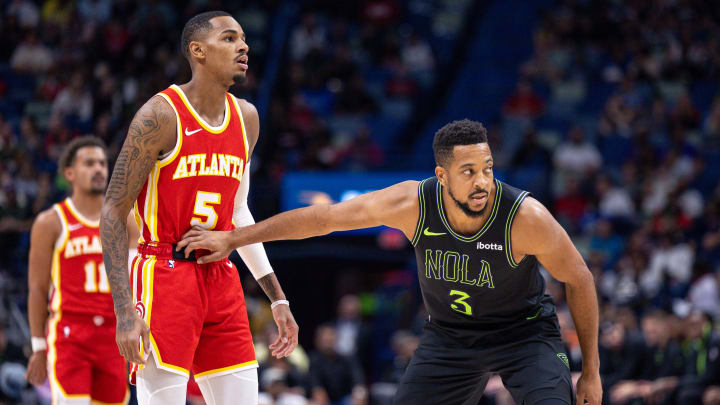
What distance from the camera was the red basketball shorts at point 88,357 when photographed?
644cm

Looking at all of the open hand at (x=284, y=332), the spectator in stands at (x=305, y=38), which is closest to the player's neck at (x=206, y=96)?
the open hand at (x=284, y=332)

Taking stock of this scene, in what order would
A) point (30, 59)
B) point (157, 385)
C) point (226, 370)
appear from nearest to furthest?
point (157, 385) < point (226, 370) < point (30, 59)

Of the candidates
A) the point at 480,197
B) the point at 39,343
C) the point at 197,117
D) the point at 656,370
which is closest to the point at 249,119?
the point at 197,117

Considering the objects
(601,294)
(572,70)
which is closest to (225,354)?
(601,294)

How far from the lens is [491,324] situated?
546 centimetres

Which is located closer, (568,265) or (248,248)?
(568,265)

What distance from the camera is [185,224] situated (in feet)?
15.9

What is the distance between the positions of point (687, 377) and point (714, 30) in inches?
370

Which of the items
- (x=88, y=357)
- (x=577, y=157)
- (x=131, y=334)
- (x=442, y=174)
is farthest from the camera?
(x=577, y=157)

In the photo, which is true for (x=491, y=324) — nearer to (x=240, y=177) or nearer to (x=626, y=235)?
(x=240, y=177)

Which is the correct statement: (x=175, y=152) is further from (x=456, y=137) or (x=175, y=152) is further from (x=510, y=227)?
(x=510, y=227)

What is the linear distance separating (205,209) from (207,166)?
230 millimetres

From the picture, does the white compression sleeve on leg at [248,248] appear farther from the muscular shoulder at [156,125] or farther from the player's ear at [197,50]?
the player's ear at [197,50]

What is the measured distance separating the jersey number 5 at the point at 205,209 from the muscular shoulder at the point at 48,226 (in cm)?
221
